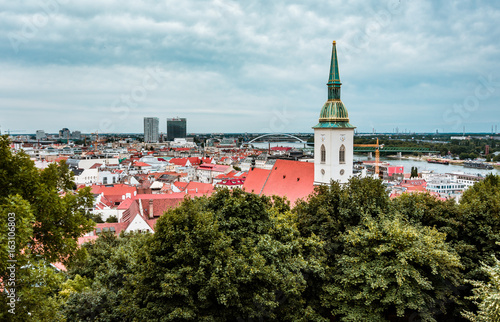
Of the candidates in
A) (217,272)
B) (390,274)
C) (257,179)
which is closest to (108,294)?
(217,272)

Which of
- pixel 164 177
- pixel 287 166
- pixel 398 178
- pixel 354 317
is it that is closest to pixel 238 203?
pixel 354 317

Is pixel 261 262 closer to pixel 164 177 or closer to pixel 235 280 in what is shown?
pixel 235 280

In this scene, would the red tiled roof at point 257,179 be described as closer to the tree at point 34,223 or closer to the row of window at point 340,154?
the row of window at point 340,154

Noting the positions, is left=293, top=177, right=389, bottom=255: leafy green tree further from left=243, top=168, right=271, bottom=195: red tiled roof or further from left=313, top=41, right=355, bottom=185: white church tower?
left=243, top=168, right=271, bottom=195: red tiled roof

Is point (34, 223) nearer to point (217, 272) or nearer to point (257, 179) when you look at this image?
point (217, 272)

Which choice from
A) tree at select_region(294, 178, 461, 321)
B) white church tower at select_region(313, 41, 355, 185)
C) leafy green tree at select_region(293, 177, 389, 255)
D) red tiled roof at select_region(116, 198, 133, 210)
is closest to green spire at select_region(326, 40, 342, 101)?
white church tower at select_region(313, 41, 355, 185)

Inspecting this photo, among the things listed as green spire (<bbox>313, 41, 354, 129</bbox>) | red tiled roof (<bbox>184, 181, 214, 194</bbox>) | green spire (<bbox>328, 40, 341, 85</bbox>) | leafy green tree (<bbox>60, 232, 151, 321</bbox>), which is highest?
green spire (<bbox>328, 40, 341, 85</bbox>)
